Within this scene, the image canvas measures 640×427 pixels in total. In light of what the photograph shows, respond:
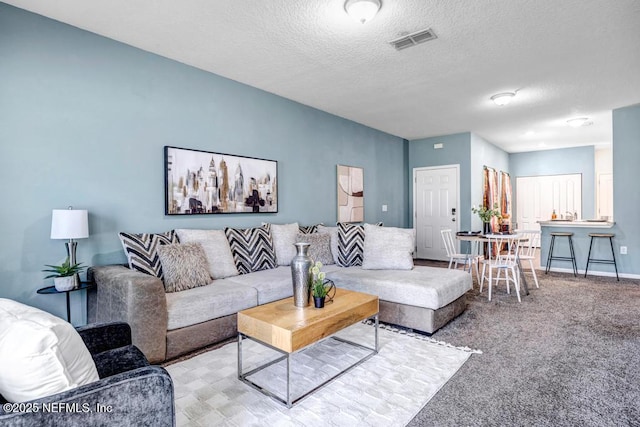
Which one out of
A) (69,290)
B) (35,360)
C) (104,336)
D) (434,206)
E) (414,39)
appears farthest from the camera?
(434,206)

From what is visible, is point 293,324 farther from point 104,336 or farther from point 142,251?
point 142,251

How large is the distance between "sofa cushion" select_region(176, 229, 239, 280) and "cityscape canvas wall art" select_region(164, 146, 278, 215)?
0.32m

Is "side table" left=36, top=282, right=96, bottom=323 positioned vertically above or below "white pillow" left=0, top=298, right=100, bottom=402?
below

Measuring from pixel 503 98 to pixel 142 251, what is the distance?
179 inches

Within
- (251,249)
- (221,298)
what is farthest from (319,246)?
(221,298)

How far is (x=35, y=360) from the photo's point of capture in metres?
1.00

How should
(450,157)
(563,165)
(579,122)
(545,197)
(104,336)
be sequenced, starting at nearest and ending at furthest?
(104,336) → (579,122) → (450,157) → (563,165) → (545,197)

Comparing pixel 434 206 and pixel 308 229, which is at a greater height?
pixel 434 206

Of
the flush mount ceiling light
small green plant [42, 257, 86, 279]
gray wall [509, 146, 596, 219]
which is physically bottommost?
small green plant [42, 257, 86, 279]

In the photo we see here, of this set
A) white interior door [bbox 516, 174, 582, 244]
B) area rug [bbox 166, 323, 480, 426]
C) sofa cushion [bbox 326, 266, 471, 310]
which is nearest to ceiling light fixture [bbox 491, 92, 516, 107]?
A: sofa cushion [bbox 326, 266, 471, 310]

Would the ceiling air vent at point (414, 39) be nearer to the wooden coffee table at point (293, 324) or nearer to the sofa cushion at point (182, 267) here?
the wooden coffee table at point (293, 324)

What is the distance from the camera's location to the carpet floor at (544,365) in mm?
1796

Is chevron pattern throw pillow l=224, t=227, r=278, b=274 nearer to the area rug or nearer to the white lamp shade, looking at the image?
the area rug

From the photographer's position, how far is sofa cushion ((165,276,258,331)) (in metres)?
2.47
